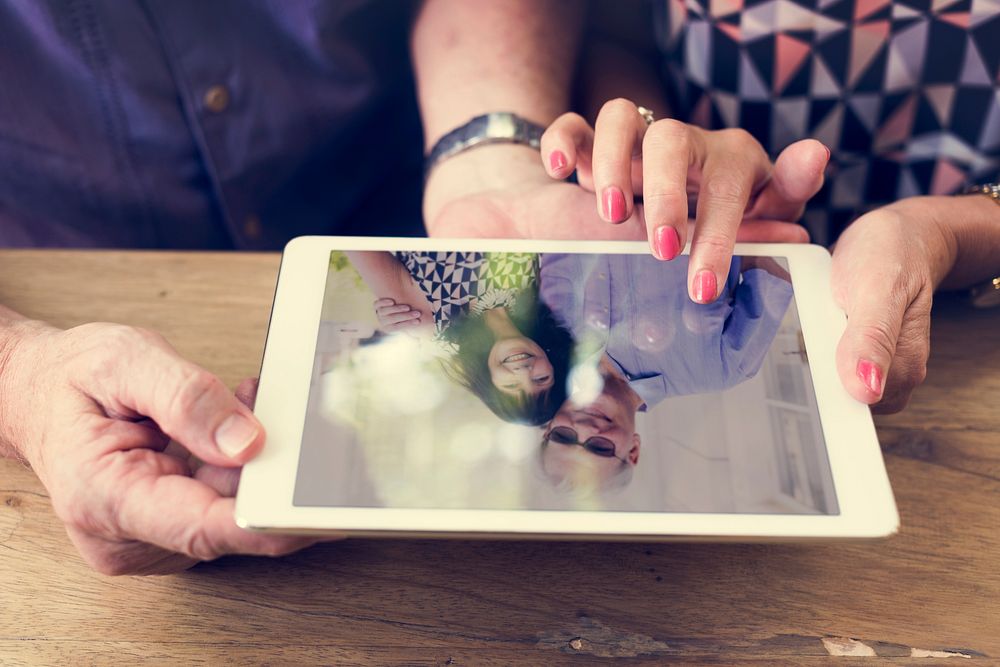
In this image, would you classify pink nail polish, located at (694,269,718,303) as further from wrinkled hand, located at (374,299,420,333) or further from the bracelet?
the bracelet

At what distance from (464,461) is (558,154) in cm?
24

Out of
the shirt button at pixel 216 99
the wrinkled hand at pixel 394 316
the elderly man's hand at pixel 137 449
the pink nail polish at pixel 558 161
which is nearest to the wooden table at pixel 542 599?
the elderly man's hand at pixel 137 449

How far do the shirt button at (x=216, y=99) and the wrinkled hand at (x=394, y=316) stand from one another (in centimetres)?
32

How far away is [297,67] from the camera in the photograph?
29.3 inches

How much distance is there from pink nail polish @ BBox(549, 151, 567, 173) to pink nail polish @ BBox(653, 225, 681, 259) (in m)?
0.09

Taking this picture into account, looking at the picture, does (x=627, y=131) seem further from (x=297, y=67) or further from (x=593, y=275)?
(x=297, y=67)

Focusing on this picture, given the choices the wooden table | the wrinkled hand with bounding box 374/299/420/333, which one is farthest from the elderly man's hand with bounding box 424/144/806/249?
the wooden table

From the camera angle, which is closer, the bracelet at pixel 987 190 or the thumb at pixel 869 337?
the thumb at pixel 869 337

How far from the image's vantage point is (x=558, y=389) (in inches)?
19.4

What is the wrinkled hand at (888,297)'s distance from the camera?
483 millimetres

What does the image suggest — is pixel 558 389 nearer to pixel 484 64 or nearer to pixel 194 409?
pixel 194 409

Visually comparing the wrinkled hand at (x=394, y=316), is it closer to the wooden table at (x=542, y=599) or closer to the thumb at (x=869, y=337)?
the wooden table at (x=542, y=599)

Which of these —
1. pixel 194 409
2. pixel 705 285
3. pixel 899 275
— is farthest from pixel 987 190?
pixel 194 409

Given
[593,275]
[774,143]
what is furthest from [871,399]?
[774,143]
